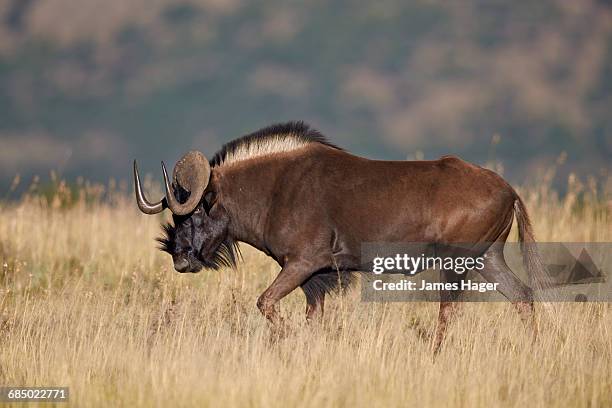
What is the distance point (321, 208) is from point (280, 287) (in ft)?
2.74

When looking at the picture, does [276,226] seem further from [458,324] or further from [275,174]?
[458,324]

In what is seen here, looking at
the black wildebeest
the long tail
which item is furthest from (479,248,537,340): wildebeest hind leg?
the long tail

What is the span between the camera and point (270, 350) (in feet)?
24.2

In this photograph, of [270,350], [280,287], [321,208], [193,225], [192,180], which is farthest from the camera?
[193,225]

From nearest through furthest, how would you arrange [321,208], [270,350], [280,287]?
[270,350], [280,287], [321,208]

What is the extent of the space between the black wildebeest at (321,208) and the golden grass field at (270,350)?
1.52ft

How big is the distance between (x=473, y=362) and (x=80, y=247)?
27.8ft

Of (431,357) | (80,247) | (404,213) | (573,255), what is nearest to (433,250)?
(404,213)

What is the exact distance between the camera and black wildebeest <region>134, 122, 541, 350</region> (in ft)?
26.8

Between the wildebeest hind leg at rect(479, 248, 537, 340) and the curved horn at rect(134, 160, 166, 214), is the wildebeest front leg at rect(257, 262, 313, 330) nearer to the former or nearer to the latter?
the curved horn at rect(134, 160, 166, 214)

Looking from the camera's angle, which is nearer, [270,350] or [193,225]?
[270,350]

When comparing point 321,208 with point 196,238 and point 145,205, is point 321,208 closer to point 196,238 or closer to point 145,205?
point 196,238

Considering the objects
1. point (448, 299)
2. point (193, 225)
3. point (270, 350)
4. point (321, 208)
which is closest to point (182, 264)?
point (193, 225)

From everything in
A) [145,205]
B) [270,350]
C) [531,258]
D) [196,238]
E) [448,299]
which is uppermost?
[145,205]
